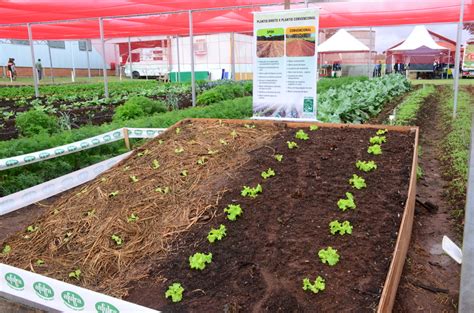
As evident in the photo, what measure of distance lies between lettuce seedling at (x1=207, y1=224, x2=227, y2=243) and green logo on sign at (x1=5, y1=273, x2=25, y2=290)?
4.46 feet

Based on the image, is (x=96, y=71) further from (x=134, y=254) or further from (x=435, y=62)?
(x=134, y=254)

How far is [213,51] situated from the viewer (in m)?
33.2

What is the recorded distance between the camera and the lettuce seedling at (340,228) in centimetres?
295

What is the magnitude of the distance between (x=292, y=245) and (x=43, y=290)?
1.75 meters

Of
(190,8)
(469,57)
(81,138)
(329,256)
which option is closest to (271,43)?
(81,138)

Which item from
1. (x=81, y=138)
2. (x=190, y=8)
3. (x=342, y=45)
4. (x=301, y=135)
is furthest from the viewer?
(x=342, y=45)

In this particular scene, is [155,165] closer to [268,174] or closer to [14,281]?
[268,174]

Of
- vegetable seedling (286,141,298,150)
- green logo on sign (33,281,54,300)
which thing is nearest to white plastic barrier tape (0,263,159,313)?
green logo on sign (33,281,54,300)

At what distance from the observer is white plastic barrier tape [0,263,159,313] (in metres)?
2.38

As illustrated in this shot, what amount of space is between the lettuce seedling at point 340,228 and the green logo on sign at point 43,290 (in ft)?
6.52

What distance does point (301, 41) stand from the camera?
5027 mm

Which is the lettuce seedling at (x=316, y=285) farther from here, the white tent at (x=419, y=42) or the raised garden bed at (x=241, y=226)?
the white tent at (x=419, y=42)

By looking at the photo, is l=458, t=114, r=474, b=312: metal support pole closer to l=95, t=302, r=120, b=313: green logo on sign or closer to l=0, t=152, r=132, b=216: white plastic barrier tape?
l=95, t=302, r=120, b=313: green logo on sign

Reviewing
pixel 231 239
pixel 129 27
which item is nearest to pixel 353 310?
pixel 231 239
